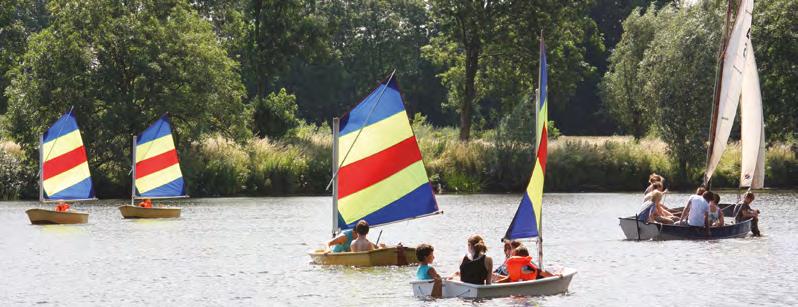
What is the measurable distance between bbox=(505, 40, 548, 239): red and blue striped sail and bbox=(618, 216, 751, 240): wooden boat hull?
1326 cm

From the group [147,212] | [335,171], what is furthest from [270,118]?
[335,171]

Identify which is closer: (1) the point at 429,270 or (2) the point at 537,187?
(1) the point at 429,270

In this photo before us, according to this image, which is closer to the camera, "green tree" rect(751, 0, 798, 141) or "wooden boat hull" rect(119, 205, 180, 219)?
"wooden boat hull" rect(119, 205, 180, 219)

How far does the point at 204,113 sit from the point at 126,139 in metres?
4.46

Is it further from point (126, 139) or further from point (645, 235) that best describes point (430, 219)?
point (126, 139)

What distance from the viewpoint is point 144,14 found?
240 feet

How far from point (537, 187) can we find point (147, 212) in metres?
29.8

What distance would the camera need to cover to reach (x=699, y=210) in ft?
125

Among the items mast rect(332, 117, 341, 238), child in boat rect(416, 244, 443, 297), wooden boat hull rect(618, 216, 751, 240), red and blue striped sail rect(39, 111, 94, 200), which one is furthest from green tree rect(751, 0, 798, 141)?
child in boat rect(416, 244, 443, 297)

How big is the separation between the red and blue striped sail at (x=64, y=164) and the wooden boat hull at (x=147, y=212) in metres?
1.66

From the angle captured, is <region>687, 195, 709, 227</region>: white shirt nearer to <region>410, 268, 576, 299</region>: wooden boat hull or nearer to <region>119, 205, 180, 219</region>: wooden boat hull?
<region>410, 268, 576, 299</region>: wooden boat hull

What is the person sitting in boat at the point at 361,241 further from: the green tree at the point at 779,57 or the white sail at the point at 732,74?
the green tree at the point at 779,57

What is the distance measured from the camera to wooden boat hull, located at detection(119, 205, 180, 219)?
51750 millimetres

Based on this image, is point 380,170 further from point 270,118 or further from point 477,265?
point 270,118
